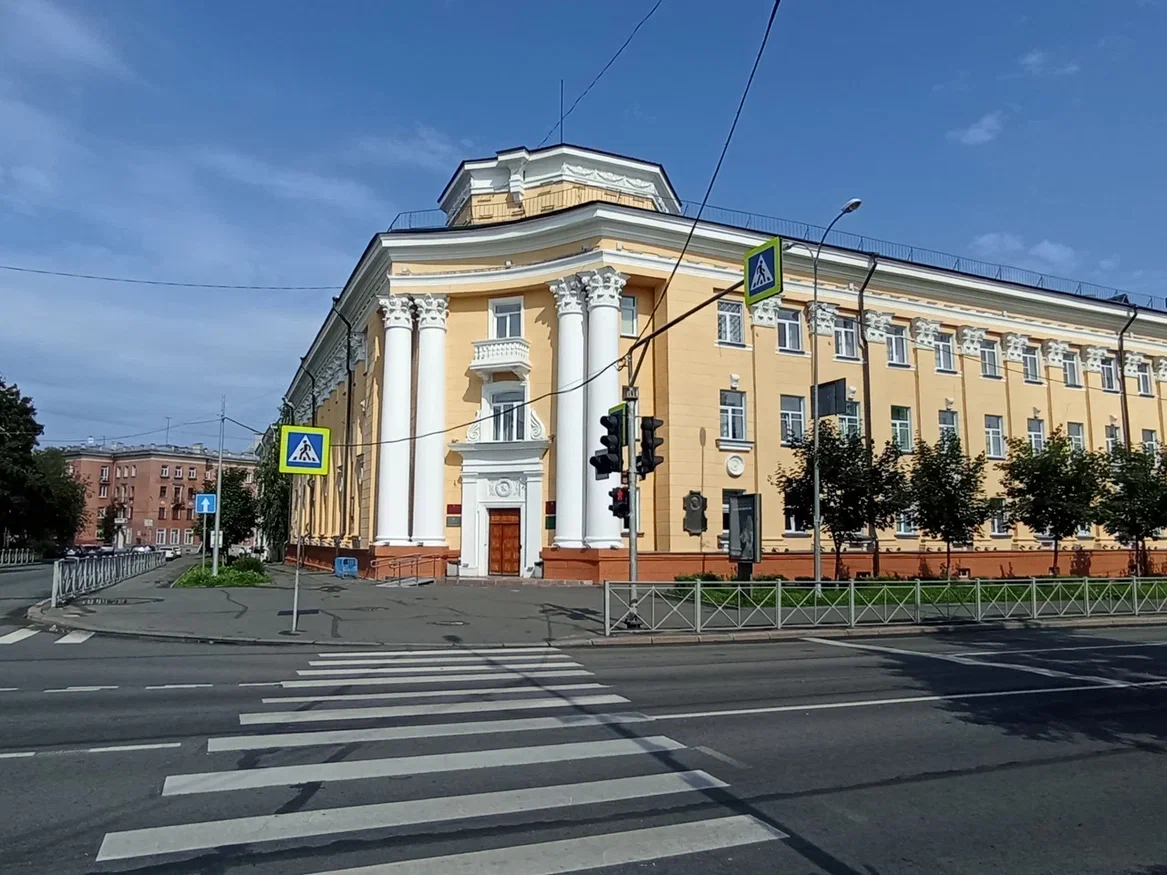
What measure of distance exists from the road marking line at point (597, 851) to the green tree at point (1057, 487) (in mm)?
31326

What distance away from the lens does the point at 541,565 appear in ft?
103

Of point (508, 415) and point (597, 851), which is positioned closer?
point (597, 851)

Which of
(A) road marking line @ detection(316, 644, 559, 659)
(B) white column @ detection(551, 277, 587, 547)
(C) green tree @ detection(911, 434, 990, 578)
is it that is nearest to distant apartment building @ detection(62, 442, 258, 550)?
(B) white column @ detection(551, 277, 587, 547)

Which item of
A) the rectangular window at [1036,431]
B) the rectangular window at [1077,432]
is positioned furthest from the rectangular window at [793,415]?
the rectangular window at [1077,432]

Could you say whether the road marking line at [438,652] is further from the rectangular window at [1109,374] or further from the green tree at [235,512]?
the green tree at [235,512]

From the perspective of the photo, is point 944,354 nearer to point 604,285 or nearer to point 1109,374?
point 1109,374

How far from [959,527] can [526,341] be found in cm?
1725

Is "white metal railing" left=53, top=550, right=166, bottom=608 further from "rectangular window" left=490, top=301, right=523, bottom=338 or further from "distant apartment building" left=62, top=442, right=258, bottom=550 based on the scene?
"distant apartment building" left=62, top=442, right=258, bottom=550

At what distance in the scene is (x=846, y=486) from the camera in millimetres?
27312

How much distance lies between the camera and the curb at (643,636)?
48.4 feet

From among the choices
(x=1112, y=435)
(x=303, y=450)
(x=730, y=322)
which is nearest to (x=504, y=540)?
(x=730, y=322)

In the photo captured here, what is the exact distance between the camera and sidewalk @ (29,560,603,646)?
15.5m

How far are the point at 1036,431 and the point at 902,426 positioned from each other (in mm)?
8561

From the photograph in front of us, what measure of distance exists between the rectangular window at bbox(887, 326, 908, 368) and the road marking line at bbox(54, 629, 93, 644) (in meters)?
31.9
